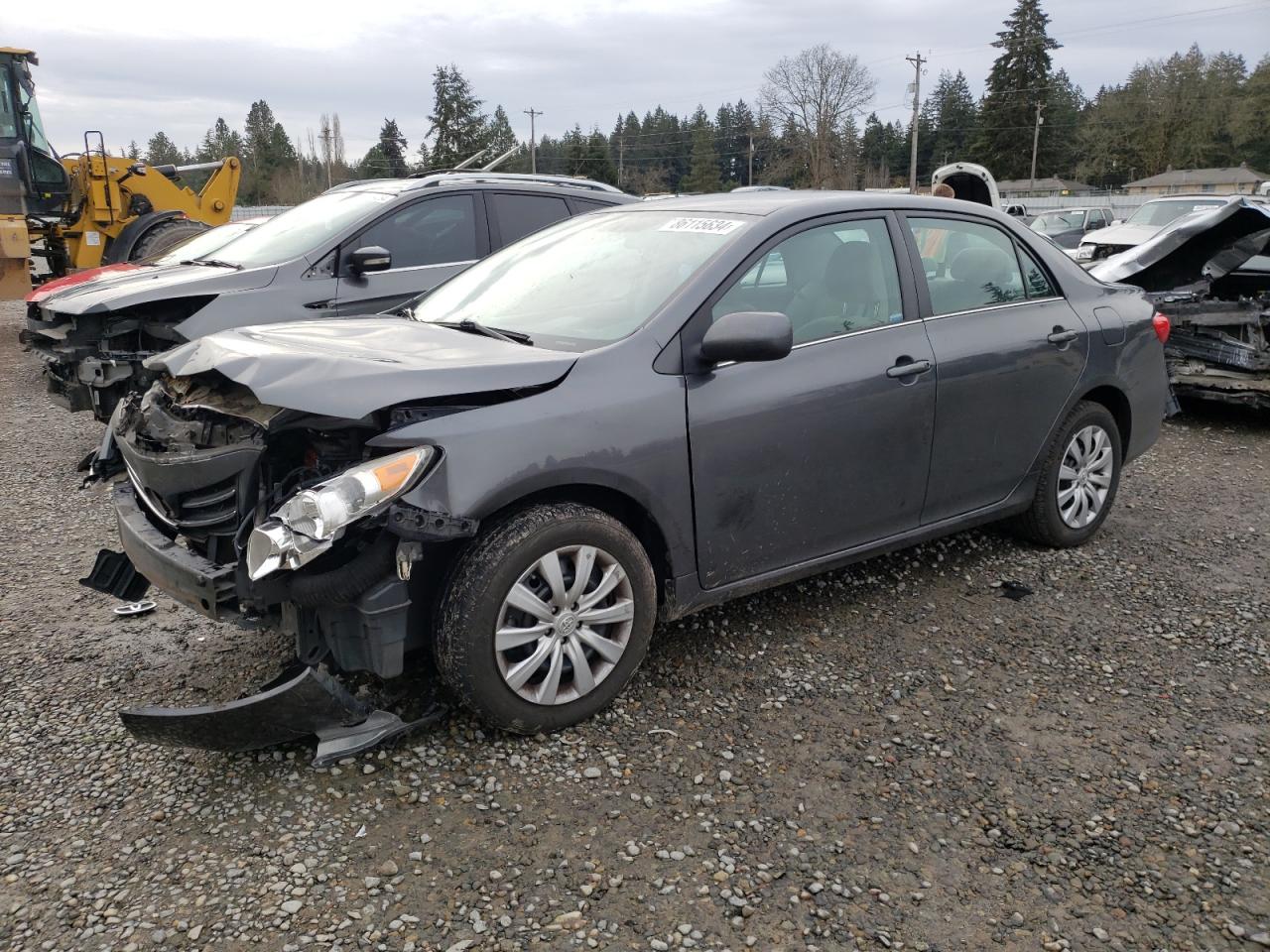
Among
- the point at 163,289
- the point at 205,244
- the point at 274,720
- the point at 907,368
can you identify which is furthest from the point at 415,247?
the point at 274,720

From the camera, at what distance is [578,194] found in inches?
304

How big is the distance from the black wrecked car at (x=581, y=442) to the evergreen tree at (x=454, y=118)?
7444cm

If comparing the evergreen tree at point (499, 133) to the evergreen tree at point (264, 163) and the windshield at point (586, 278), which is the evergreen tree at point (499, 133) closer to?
the evergreen tree at point (264, 163)

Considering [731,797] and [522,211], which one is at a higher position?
[522,211]

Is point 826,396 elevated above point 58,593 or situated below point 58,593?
above

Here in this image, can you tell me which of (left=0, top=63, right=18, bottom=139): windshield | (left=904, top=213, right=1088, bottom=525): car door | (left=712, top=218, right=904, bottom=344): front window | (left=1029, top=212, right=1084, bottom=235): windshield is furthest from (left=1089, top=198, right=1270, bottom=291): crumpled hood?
(left=1029, top=212, right=1084, bottom=235): windshield

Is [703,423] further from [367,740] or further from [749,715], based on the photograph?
[367,740]

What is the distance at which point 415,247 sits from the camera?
703 cm

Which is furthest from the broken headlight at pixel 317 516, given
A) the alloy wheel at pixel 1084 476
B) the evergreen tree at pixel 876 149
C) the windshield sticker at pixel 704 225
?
the evergreen tree at pixel 876 149

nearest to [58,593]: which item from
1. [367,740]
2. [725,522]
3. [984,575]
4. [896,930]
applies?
[367,740]

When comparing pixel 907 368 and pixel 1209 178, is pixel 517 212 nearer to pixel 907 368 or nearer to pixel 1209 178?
pixel 907 368

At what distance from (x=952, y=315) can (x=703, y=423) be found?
1.50 meters

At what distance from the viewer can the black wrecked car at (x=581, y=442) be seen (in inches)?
115

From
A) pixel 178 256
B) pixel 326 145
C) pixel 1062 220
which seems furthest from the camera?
pixel 326 145
